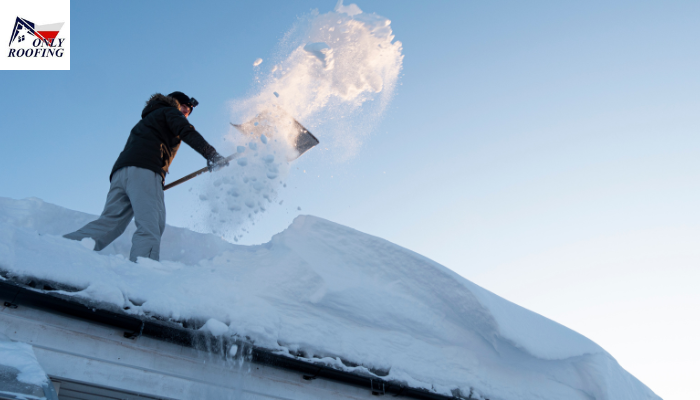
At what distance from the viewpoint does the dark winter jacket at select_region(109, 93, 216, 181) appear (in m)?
2.79

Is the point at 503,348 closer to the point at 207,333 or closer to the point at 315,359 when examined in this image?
the point at 315,359

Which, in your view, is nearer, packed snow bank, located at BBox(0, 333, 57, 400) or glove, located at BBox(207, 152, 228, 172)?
packed snow bank, located at BBox(0, 333, 57, 400)

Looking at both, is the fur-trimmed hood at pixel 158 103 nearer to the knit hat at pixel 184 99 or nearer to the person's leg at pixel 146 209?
the knit hat at pixel 184 99

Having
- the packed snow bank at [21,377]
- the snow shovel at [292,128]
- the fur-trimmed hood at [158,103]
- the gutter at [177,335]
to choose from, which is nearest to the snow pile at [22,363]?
the packed snow bank at [21,377]

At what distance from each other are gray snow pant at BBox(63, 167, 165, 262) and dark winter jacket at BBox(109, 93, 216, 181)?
0.23ft

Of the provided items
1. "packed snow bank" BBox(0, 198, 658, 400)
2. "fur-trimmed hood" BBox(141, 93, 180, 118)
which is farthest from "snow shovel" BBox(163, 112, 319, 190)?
"packed snow bank" BBox(0, 198, 658, 400)

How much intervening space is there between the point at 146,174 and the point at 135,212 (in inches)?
10.9

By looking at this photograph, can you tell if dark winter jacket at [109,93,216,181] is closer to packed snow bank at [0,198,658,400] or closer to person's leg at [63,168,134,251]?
person's leg at [63,168,134,251]

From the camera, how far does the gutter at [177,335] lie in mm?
1543

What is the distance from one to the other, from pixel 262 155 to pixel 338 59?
2.14 meters

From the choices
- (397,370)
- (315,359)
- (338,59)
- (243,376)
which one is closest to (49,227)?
(243,376)

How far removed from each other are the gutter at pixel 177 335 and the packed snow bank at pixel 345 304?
4cm

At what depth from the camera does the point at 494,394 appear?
2.53 meters

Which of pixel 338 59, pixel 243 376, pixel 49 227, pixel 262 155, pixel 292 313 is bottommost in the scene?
pixel 243 376
